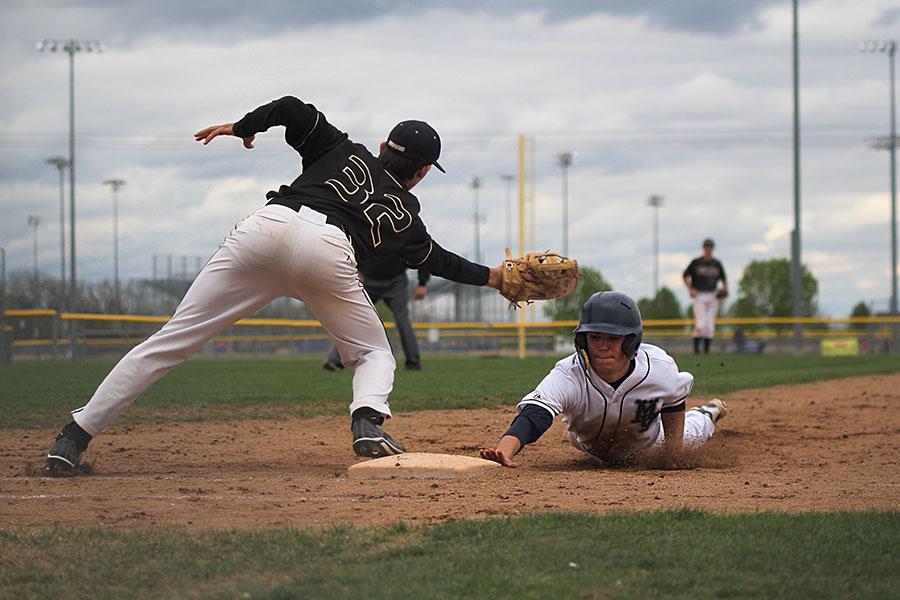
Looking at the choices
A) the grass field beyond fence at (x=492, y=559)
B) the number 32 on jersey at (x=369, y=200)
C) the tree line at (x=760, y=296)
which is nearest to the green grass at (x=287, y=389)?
the number 32 on jersey at (x=369, y=200)

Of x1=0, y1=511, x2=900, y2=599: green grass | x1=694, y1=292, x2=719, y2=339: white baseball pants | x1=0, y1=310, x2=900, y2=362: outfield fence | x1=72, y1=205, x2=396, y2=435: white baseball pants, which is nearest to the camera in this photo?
x1=0, y1=511, x2=900, y2=599: green grass

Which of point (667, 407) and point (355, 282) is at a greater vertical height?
point (355, 282)

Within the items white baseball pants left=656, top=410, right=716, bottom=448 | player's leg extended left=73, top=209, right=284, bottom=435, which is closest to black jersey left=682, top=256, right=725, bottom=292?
white baseball pants left=656, top=410, right=716, bottom=448

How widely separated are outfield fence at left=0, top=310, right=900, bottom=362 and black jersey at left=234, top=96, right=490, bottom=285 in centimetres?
1389

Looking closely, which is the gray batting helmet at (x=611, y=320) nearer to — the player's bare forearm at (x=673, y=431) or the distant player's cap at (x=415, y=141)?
the player's bare forearm at (x=673, y=431)

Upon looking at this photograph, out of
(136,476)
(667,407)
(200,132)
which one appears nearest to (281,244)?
(200,132)

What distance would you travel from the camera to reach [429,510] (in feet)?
13.9

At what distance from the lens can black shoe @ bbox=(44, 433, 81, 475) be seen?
17.5 ft

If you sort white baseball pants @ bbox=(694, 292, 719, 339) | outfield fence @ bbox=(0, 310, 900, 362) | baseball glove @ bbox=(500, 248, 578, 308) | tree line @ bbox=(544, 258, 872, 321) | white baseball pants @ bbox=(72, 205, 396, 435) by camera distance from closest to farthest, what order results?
1. white baseball pants @ bbox=(72, 205, 396, 435)
2. baseball glove @ bbox=(500, 248, 578, 308)
3. white baseball pants @ bbox=(694, 292, 719, 339)
4. outfield fence @ bbox=(0, 310, 900, 362)
5. tree line @ bbox=(544, 258, 872, 321)

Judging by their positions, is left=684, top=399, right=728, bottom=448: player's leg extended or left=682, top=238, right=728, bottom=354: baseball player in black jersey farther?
left=682, top=238, right=728, bottom=354: baseball player in black jersey

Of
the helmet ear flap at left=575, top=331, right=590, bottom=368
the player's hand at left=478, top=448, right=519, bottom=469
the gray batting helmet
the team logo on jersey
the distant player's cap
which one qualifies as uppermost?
the distant player's cap

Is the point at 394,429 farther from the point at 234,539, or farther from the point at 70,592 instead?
the point at 70,592

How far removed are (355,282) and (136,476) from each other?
1440mm

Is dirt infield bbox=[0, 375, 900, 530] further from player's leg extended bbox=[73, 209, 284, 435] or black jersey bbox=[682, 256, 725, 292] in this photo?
black jersey bbox=[682, 256, 725, 292]
